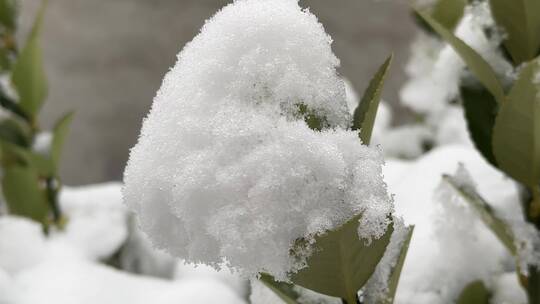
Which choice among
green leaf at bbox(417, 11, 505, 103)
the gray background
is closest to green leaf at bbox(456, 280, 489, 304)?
green leaf at bbox(417, 11, 505, 103)

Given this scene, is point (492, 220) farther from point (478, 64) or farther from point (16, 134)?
point (16, 134)

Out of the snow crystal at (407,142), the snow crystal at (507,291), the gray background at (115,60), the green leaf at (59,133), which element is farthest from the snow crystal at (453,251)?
the gray background at (115,60)

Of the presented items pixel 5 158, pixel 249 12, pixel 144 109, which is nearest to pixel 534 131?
pixel 249 12

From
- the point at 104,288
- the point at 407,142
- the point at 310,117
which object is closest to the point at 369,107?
the point at 310,117

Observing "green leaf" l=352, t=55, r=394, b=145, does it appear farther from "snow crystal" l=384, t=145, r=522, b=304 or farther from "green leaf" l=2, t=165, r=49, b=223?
"green leaf" l=2, t=165, r=49, b=223

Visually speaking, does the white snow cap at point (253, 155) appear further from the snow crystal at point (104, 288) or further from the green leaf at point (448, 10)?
the snow crystal at point (104, 288)

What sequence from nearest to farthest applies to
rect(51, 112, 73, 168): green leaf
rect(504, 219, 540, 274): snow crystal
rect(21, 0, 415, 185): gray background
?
rect(504, 219, 540, 274): snow crystal → rect(51, 112, 73, 168): green leaf → rect(21, 0, 415, 185): gray background

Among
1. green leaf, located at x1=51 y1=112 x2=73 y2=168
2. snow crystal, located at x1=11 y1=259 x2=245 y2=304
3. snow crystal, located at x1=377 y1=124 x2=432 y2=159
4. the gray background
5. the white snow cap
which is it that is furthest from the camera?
the gray background
